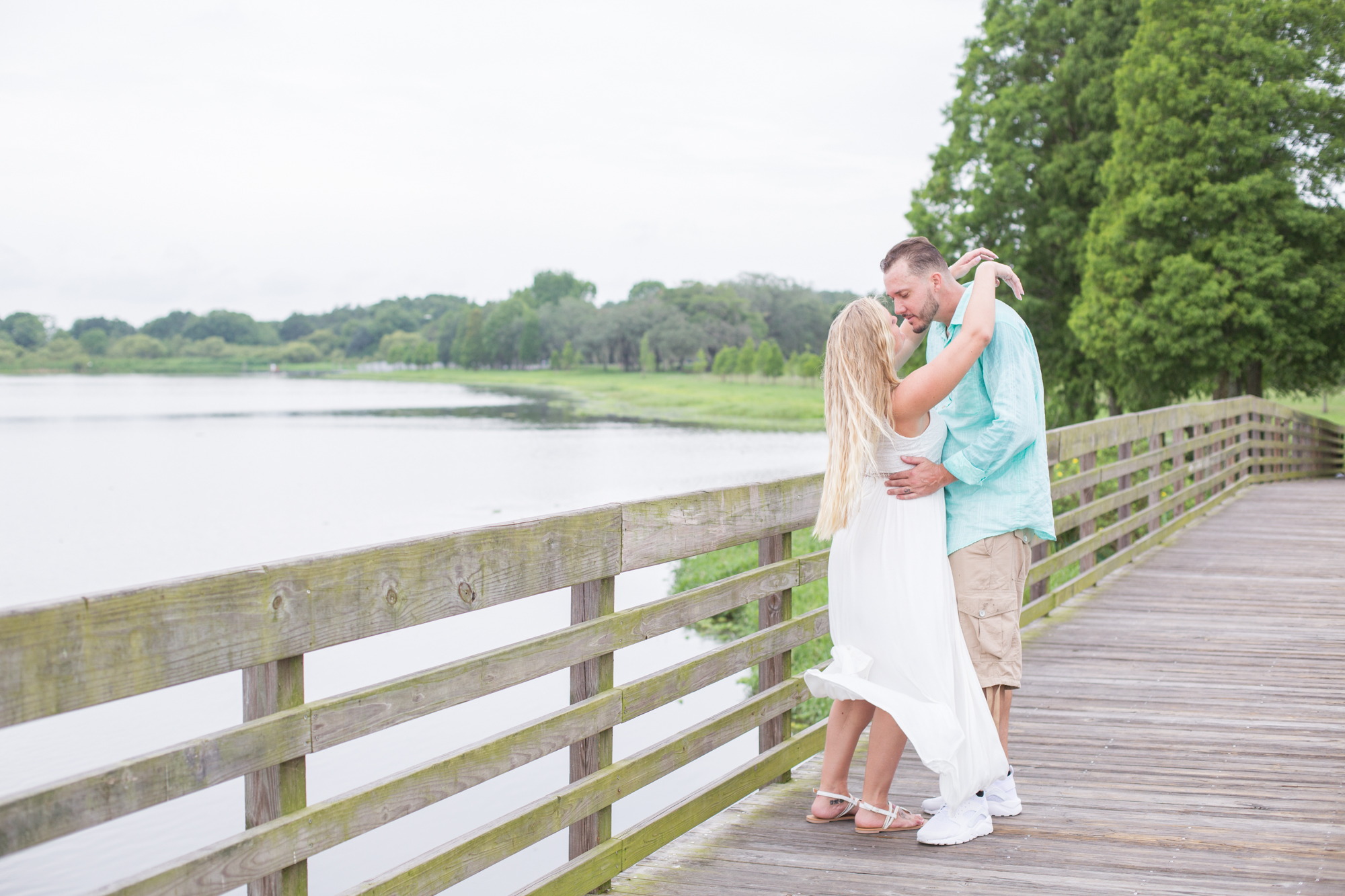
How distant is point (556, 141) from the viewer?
339 feet

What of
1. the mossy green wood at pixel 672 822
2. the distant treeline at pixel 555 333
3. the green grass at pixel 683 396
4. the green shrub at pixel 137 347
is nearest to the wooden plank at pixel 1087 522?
the mossy green wood at pixel 672 822

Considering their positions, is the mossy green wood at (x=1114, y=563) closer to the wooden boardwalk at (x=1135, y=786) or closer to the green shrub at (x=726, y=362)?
the wooden boardwalk at (x=1135, y=786)

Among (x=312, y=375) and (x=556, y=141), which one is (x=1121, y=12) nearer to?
(x=556, y=141)

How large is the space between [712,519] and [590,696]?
0.75 m

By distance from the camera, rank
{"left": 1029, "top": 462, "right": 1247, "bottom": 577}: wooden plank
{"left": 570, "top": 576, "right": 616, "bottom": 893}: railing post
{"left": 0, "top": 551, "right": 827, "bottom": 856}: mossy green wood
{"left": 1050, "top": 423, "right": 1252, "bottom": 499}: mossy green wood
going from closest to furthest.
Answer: {"left": 0, "top": 551, "right": 827, "bottom": 856}: mossy green wood
{"left": 570, "top": 576, "right": 616, "bottom": 893}: railing post
{"left": 1029, "top": 462, "right": 1247, "bottom": 577}: wooden plank
{"left": 1050, "top": 423, "right": 1252, "bottom": 499}: mossy green wood

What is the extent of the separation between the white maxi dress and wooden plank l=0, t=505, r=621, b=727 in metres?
0.92

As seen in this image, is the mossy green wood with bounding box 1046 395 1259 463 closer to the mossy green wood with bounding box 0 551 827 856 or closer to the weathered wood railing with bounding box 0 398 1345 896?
the weathered wood railing with bounding box 0 398 1345 896

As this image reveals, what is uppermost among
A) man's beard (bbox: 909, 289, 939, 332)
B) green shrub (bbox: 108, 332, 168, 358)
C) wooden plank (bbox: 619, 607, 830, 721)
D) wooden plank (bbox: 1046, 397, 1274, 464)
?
green shrub (bbox: 108, 332, 168, 358)

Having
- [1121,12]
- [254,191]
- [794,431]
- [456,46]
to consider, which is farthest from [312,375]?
[1121,12]

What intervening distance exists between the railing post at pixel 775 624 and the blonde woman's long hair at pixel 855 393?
0.76 metres

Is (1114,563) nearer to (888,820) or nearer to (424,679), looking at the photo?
(888,820)

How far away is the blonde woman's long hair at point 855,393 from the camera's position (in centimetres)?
324

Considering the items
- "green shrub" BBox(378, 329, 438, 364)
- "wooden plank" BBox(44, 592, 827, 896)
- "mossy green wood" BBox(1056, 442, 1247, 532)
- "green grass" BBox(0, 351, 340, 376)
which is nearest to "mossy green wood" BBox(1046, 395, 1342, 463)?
"mossy green wood" BBox(1056, 442, 1247, 532)

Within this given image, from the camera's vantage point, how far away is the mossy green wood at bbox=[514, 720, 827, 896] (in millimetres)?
3016
